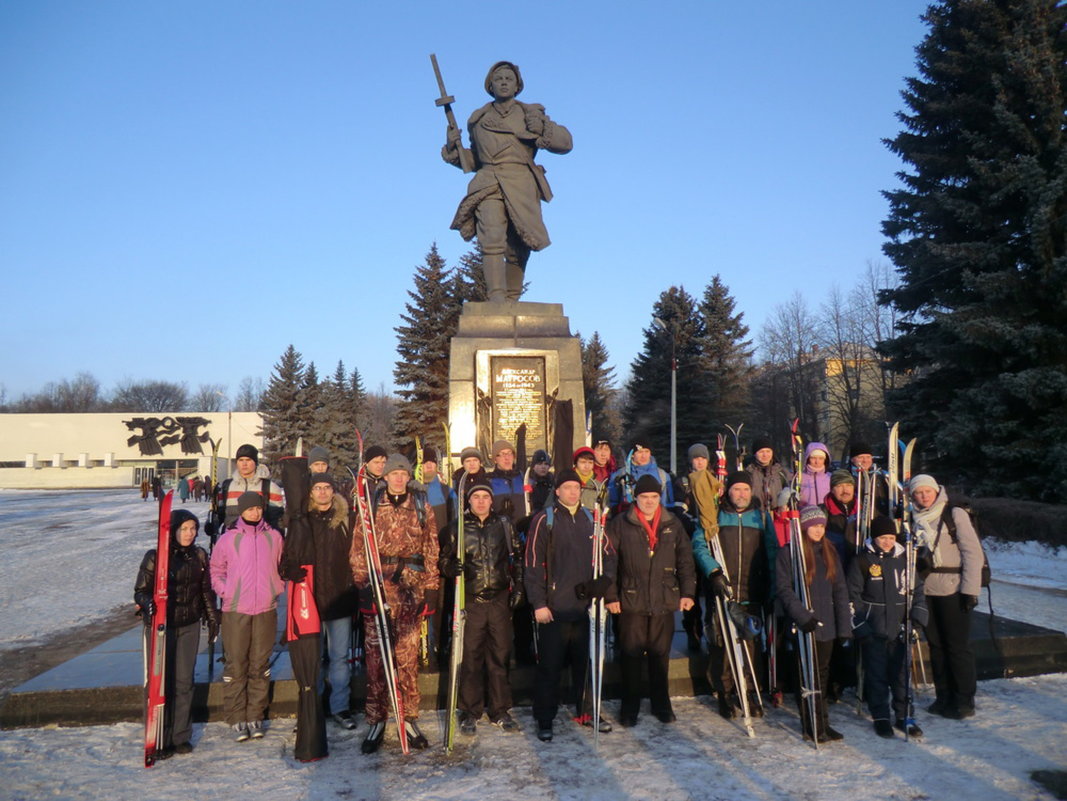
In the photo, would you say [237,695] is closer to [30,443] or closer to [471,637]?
[471,637]

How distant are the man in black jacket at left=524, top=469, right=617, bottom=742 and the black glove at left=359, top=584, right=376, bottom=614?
1078mm

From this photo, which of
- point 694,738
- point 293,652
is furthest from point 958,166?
point 293,652

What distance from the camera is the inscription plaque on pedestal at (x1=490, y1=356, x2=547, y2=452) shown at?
9.27 metres

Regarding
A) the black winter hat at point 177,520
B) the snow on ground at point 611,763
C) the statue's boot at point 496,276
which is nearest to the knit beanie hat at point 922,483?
the snow on ground at point 611,763

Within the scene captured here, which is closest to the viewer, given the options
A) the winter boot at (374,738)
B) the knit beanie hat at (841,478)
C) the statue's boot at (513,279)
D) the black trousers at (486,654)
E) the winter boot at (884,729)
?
the winter boot at (374,738)

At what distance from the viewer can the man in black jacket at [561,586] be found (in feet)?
16.6

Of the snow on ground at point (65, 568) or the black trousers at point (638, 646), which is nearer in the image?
the black trousers at point (638, 646)

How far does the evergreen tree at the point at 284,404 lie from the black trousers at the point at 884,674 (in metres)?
40.1

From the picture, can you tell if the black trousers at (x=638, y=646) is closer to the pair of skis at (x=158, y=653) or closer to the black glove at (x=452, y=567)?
the black glove at (x=452, y=567)

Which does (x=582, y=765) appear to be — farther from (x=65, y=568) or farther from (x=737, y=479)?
(x=65, y=568)

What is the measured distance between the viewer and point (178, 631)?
4.92 metres

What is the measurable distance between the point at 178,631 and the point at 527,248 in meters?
7.28

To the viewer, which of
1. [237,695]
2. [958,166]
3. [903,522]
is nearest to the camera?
[237,695]

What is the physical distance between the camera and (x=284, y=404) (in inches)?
1688
